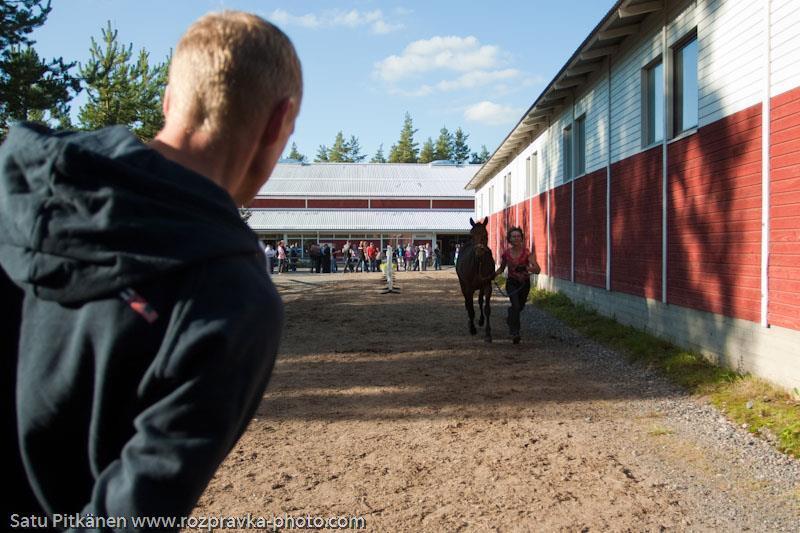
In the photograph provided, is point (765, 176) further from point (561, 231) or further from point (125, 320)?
Answer: point (561, 231)

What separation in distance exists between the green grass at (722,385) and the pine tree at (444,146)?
333 ft

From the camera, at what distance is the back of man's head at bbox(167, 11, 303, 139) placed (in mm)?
1161

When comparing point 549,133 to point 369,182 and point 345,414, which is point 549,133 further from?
point 369,182

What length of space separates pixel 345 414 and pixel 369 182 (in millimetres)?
56229

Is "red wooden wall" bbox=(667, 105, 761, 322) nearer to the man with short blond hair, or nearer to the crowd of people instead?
the man with short blond hair

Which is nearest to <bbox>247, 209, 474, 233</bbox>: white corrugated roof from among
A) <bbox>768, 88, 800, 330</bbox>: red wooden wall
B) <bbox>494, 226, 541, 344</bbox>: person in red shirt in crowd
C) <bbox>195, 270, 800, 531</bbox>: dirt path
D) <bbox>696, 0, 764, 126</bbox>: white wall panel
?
<bbox>494, 226, 541, 344</bbox>: person in red shirt in crowd

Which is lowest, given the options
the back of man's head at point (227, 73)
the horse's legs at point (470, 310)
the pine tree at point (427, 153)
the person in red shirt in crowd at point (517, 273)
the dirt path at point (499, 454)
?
the dirt path at point (499, 454)

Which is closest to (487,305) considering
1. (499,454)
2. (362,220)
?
(499,454)

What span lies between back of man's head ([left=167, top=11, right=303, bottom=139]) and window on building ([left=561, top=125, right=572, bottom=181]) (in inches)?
690

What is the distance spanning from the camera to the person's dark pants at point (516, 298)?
414 inches

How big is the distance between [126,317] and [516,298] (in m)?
9.79

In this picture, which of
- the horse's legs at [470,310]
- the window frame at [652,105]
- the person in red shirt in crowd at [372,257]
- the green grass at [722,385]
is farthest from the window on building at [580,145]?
the person in red shirt in crowd at [372,257]

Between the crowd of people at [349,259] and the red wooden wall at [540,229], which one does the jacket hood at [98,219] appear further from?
the crowd of people at [349,259]

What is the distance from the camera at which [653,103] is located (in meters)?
11.6
